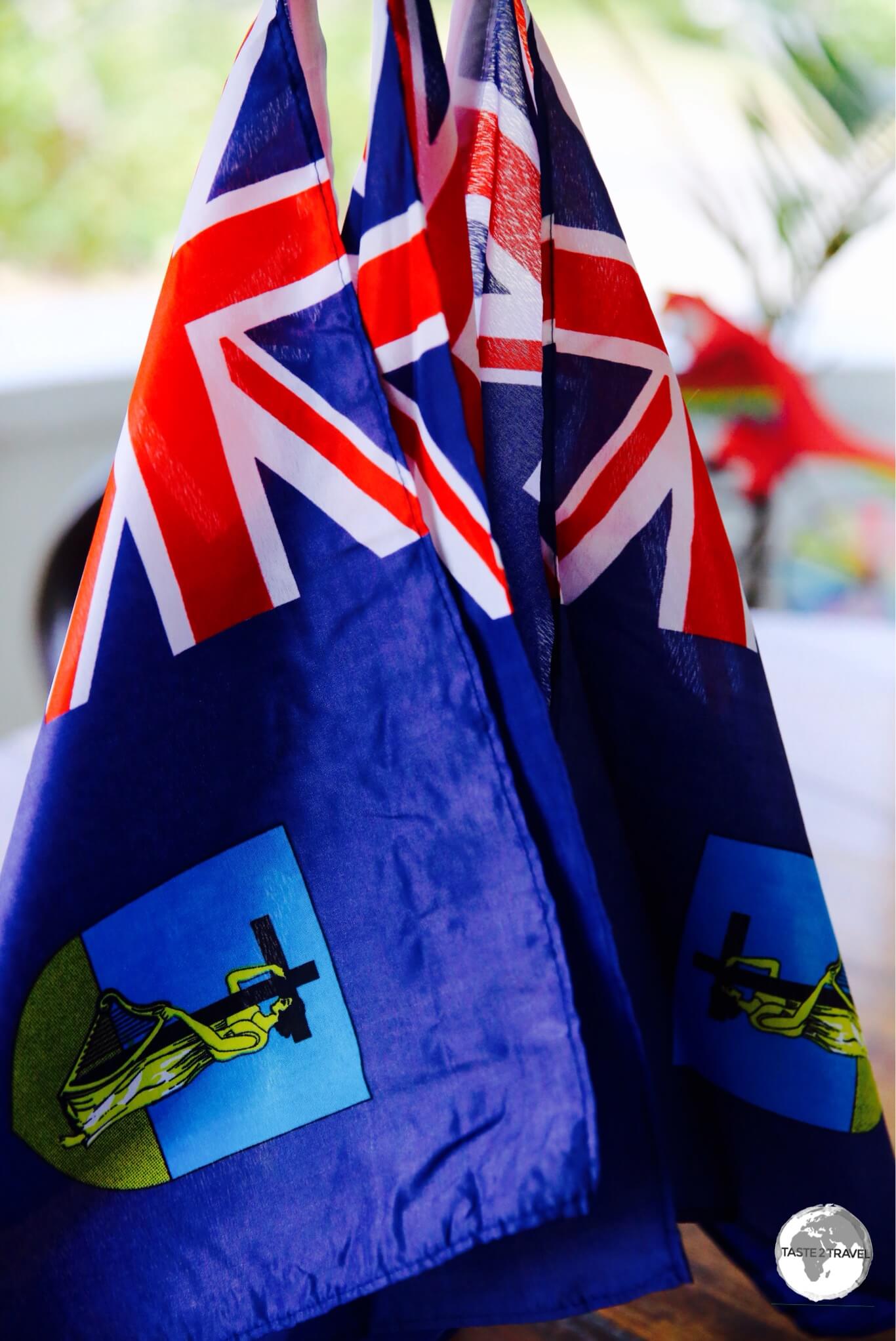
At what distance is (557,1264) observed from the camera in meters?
0.40

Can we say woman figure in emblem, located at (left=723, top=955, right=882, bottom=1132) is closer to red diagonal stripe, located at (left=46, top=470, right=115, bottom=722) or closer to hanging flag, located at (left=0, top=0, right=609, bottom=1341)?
hanging flag, located at (left=0, top=0, right=609, bottom=1341)

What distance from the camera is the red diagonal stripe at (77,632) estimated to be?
0.36 metres

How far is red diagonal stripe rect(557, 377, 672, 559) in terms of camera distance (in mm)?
415

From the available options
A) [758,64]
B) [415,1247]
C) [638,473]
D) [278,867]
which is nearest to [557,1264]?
[415,1247]

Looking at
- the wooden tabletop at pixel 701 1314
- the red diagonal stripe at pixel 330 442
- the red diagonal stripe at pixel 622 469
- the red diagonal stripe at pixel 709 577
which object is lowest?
the wooden tabletop at pixel 701 1314

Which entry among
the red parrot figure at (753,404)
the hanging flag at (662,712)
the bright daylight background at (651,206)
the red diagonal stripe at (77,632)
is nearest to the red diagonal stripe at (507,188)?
the hanging flag at (662,712)

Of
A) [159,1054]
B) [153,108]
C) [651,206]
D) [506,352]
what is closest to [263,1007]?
[159,1054]

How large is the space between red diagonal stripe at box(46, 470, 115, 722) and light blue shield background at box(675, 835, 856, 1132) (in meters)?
0.26

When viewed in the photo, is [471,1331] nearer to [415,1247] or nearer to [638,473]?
[415,1247]

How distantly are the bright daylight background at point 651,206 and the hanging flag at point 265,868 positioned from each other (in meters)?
0.73

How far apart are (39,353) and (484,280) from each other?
1842 millimetres

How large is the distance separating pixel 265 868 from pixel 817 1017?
0.24m

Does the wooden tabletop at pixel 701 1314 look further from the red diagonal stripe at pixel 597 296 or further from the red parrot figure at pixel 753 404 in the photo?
the red parrot figure at pixel 753 404

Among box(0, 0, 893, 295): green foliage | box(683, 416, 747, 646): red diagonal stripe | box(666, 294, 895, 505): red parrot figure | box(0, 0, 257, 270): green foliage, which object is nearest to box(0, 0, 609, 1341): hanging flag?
box(683, 416, 747, 646): red diagonal stripe
